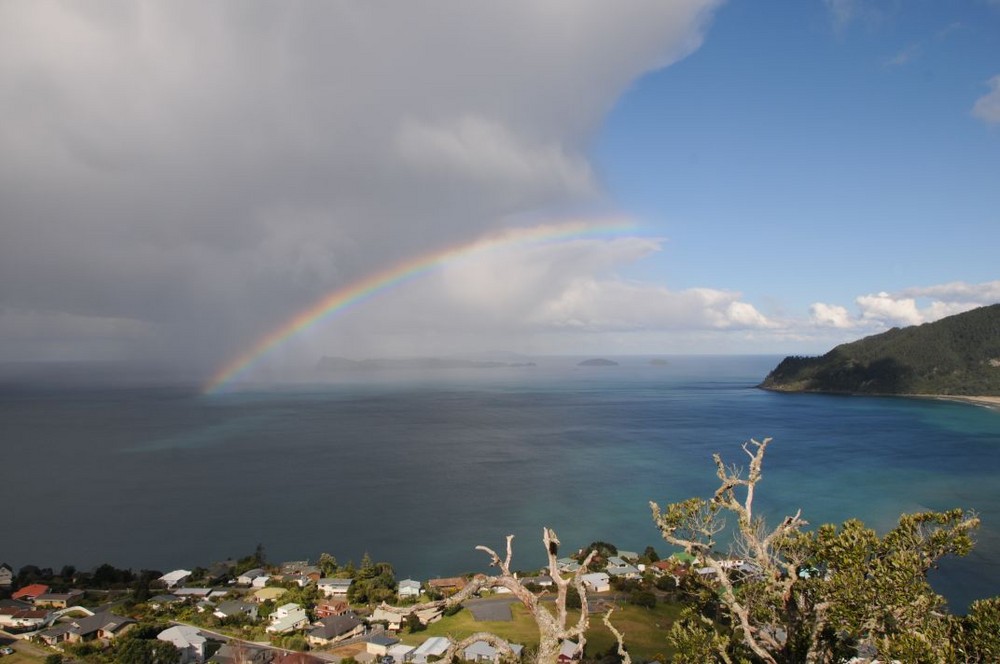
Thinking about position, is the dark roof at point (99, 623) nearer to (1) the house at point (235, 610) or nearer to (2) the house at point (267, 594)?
(1) the house at point (235, 610)

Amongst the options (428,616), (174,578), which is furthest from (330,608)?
(174,578)

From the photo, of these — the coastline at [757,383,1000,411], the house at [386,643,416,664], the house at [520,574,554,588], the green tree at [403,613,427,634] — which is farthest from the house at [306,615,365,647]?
the coastline at [757,383,1000,411]

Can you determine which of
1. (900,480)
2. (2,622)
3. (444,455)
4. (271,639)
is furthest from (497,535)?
(900,480)

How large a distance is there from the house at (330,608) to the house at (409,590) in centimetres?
246

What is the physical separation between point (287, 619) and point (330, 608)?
7.07 ft

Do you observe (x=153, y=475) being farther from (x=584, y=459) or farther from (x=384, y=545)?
(x=584, y=459)

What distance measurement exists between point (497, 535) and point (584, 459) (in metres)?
27.4

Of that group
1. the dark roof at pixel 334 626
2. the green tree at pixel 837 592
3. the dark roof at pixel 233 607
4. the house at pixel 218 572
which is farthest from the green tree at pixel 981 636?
the house at pixel 218 572

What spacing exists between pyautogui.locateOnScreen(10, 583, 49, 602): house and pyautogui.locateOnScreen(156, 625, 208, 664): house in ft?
32.7

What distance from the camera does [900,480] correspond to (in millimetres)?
53156

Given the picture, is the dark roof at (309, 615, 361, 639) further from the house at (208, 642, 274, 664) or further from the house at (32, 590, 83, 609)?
the house at (32, 590, 83, 609)

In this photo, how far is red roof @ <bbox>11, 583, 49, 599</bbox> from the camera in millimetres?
27391

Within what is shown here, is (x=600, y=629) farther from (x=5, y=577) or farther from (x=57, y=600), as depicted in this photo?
(x=5, y=577)

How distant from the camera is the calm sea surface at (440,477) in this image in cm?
3862
